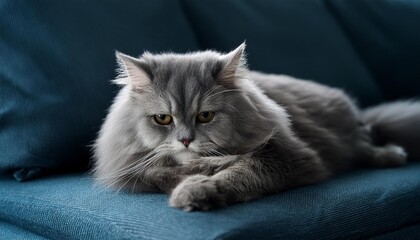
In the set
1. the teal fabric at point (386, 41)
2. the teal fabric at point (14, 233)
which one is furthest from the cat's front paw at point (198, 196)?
the teal fabric at point (386, 41)

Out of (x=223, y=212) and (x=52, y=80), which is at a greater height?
(x=52, y=80)

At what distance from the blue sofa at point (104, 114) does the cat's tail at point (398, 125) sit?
0.37ft

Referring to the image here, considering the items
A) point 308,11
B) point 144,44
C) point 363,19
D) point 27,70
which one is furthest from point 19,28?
point 363,19

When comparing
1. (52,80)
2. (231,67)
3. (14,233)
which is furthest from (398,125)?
(14,233)

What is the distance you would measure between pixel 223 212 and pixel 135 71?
1.97 ft

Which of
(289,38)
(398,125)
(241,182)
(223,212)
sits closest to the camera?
(223,212)

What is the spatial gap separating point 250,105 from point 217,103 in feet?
0.46

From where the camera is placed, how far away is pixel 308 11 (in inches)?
119

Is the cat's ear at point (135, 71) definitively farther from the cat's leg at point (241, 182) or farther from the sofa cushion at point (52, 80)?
the cat's leg at point (241, 182)

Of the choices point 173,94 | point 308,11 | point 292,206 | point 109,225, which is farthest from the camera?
point 308,11

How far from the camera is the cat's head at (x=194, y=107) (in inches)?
67.4

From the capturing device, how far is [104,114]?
6.98ft

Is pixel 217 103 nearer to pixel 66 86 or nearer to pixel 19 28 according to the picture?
pixel 66 86

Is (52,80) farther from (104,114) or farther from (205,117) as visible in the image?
(205,117)
